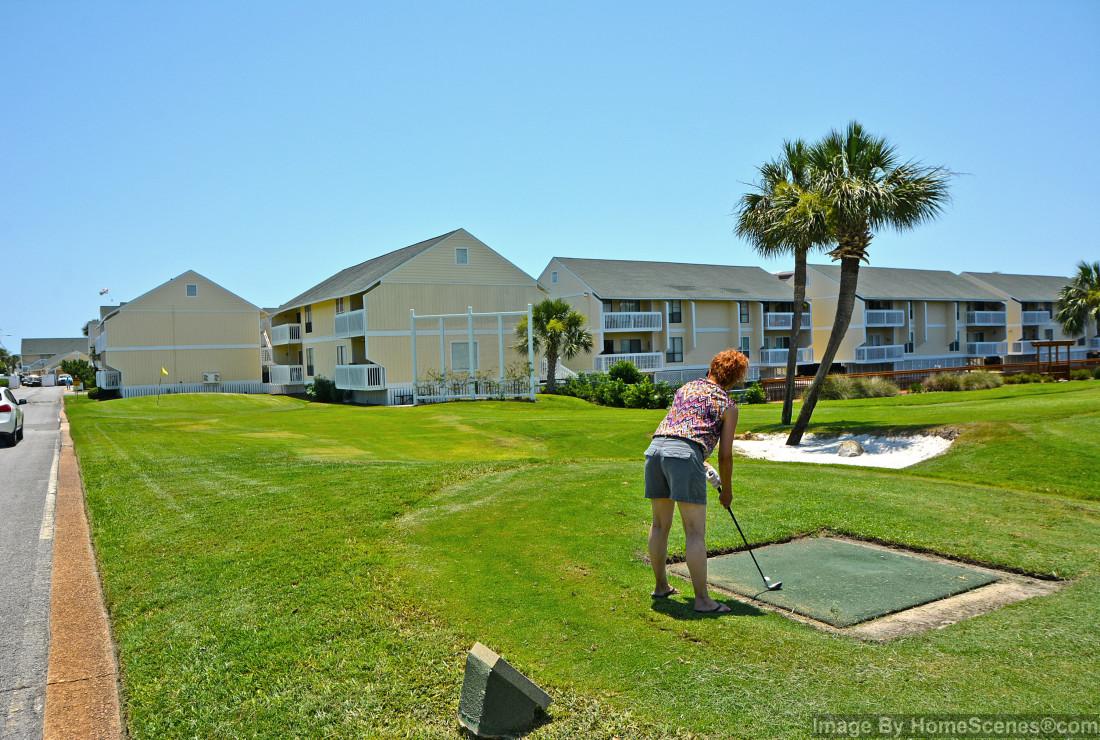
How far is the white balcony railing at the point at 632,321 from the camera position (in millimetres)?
42812

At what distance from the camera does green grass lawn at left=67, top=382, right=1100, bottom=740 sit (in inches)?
166

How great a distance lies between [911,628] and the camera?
17.2 feet

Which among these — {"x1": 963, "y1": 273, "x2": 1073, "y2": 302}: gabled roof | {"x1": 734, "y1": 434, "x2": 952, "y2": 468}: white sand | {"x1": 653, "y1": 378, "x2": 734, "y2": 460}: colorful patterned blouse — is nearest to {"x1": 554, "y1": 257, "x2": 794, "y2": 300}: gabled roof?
{"x1": 963, "y1": 273, "x2": 1073, "y2": 302}: gabled roof

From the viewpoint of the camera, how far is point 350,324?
3731cm

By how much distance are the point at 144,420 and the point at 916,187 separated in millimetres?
25095

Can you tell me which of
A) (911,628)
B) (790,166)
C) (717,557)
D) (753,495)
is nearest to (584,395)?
(790,166)

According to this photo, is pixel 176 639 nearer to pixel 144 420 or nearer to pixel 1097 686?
pixel 1097 686

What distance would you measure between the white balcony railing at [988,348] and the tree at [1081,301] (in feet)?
15.0

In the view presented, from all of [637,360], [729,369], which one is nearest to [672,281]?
[637,360]

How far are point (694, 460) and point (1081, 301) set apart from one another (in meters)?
60.3

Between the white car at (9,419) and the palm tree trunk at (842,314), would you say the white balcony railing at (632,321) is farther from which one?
the white car at (9,419)

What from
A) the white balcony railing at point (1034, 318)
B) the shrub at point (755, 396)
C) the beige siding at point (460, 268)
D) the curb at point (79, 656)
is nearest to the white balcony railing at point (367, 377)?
the beige siding at point (460, 268)

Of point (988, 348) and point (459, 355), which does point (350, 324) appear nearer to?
point (459, 355)

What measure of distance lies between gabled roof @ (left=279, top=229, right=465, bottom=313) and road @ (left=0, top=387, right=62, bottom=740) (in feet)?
77.4
